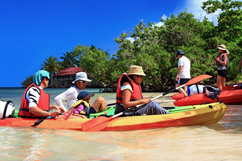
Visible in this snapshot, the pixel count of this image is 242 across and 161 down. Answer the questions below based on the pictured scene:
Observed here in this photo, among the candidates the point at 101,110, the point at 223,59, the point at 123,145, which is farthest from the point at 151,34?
the point at 123,145

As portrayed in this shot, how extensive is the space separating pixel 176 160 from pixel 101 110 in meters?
3.40

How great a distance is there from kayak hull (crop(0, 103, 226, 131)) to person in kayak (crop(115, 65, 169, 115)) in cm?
18

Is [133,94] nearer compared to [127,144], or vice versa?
[127,144]

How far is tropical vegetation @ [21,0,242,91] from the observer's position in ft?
64.8

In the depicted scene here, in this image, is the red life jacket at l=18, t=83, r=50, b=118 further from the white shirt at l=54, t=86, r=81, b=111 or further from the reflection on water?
the white shirt at l=54, t=86, r=81, b=111

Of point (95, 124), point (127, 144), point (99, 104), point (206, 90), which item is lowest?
point (127, 144)

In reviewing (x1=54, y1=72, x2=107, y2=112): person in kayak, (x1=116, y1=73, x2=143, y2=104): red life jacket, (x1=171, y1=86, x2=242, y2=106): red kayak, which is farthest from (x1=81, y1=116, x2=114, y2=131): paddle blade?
(x1=171, y1=86, x2=242, y2=106): red kayak

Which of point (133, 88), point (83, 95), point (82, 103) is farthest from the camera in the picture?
point (82, 103)

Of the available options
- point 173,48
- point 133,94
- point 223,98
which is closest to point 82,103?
point 133,94

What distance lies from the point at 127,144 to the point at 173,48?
789 inches

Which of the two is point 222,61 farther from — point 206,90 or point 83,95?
point 83,95

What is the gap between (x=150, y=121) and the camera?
4.65 m

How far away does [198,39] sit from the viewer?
2123cm

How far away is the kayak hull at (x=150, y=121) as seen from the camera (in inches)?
183
